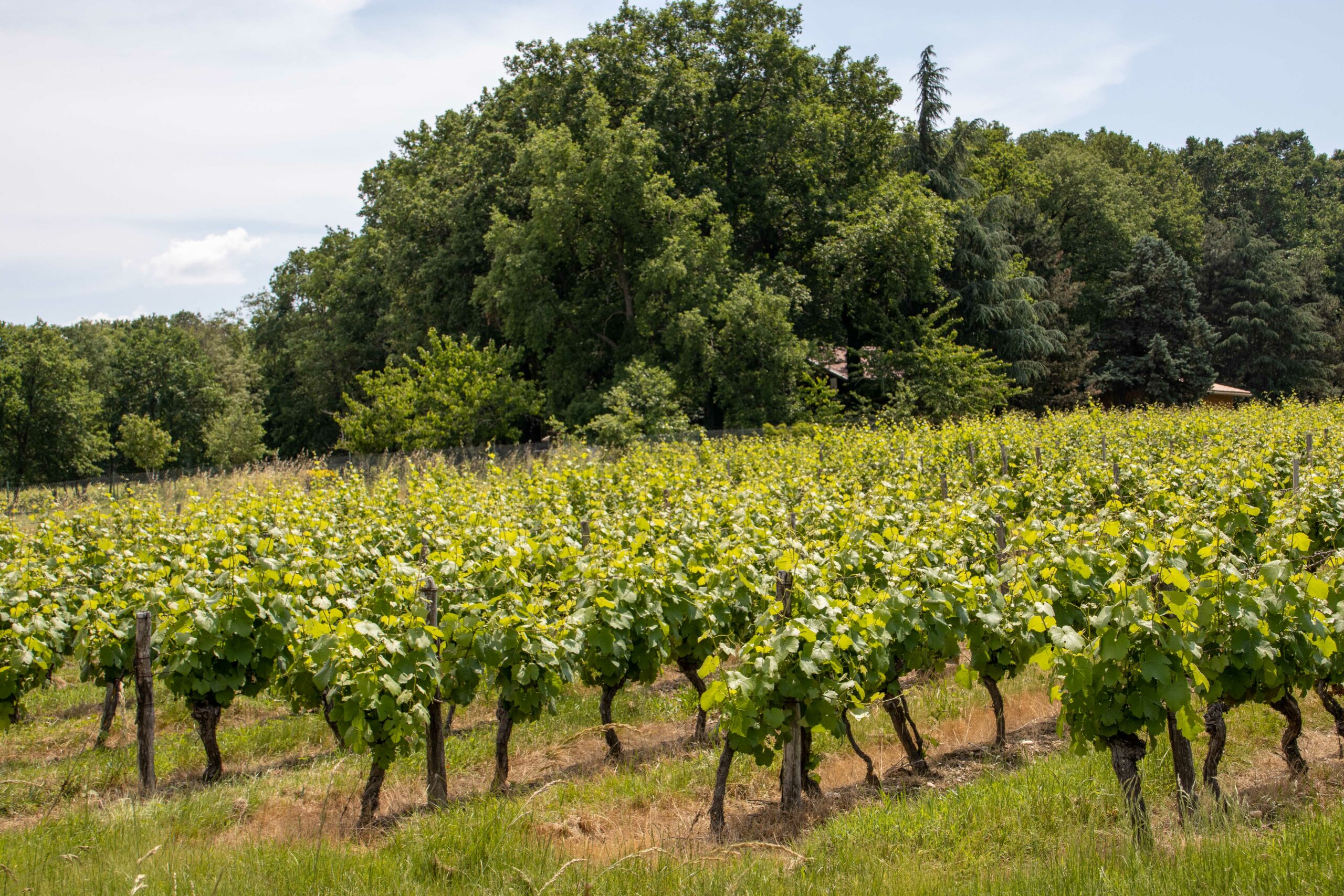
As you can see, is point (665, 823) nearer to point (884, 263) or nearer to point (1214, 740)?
point (1214, 740)

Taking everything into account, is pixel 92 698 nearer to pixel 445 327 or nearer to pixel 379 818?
pixel 379 818

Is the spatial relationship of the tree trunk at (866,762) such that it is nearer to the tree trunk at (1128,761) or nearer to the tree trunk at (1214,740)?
the tree trunk at (1128,761)

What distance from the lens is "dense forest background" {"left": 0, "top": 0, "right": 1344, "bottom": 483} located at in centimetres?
2538

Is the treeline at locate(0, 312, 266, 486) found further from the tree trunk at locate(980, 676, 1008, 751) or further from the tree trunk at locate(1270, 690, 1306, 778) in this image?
the tree trunk at locate(1270, 690, 1306, 778)

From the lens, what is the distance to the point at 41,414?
1752 inches

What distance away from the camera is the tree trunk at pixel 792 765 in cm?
562

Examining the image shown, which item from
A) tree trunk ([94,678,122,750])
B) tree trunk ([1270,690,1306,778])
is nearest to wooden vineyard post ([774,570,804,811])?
tree trunk ([1270,690,1306,778])

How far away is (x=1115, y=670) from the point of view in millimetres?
4867

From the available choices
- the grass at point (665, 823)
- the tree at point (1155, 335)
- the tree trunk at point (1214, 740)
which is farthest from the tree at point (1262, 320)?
the tree trunk at point (1214, 740)

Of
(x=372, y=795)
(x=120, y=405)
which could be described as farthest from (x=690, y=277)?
(x=120, y=405)

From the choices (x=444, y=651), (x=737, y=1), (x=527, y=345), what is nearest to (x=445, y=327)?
(x=527, y=345)

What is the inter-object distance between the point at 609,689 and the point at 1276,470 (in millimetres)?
8971

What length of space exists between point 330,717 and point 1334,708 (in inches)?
242

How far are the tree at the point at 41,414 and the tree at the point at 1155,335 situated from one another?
45.8 meters
